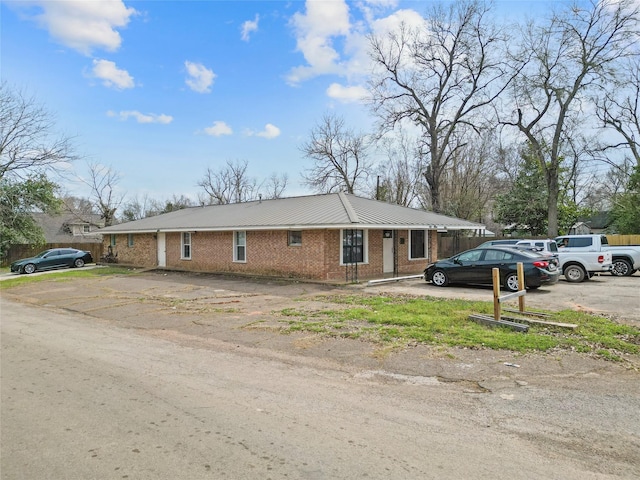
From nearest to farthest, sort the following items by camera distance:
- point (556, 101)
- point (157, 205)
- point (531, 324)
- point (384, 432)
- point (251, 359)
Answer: point (384, 432) < point (251, 359) < point (531, 324) < point (556, 101) < point (157, 205)

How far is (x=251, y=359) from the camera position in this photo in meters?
6.62

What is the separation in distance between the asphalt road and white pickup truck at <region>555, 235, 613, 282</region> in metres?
12.2

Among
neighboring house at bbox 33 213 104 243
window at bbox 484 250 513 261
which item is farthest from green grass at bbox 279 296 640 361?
neighboring house at bbox 33 213 104 243

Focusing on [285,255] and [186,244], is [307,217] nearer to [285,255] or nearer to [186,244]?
[285,255]

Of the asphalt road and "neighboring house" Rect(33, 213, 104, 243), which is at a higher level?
"neighboring house" Rect(33, 213, 104, 243)

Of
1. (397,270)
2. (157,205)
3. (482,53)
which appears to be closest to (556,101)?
(482,53)

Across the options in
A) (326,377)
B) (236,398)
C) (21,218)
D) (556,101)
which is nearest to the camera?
(236,398)

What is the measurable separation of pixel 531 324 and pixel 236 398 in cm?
615

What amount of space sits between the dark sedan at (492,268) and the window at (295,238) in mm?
5303

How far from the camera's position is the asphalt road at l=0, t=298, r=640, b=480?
331cm

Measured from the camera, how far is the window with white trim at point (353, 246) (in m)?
17.2

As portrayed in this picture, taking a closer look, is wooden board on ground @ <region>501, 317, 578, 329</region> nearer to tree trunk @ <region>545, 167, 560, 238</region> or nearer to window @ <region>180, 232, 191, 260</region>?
window @ <region>180, 232, 191, 260</region>

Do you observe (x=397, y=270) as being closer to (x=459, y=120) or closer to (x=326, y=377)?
(x=326, y=377)

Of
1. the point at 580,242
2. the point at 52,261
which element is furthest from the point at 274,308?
the point at 52,261
